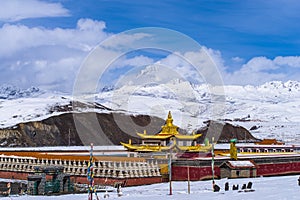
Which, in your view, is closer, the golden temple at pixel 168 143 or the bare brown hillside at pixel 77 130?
the golden temple at pixel 168 143

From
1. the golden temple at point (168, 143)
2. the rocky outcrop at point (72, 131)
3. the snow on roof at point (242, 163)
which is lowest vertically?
the snow on roof at point (242, 163)

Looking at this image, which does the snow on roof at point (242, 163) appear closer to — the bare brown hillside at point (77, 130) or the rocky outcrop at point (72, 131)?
the bare brown hillside at point (77, 130)

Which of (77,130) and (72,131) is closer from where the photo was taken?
(72,131)

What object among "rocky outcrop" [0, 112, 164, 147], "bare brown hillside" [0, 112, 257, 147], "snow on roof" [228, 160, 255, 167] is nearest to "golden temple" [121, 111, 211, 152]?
"snow on roof" [228, 160, 255, 167]

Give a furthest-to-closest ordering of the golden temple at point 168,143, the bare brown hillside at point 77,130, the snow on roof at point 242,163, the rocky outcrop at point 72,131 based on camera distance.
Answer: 1. the bare brown hillside at point 77,130
2. the rocky outcrop at point 72,131
3. the golden temple at point 168,143
4. the snow on roof at point 242,163

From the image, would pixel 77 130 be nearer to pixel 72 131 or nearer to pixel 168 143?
pixel 72 131

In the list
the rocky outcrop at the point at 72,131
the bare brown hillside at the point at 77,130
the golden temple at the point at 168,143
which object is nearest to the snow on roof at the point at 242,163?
the golden temple at the point at 168,143

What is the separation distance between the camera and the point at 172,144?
46906mm

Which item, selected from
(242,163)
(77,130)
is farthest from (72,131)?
(242,163)

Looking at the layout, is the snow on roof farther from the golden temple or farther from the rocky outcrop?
the rocky outcrop

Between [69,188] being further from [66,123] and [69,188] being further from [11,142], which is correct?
[66,123]

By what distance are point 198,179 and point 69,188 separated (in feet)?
37.9

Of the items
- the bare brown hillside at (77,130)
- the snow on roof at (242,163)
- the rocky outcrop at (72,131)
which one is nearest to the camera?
the snow on roof at (242,163)

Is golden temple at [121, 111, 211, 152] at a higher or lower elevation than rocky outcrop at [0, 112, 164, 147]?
lower
